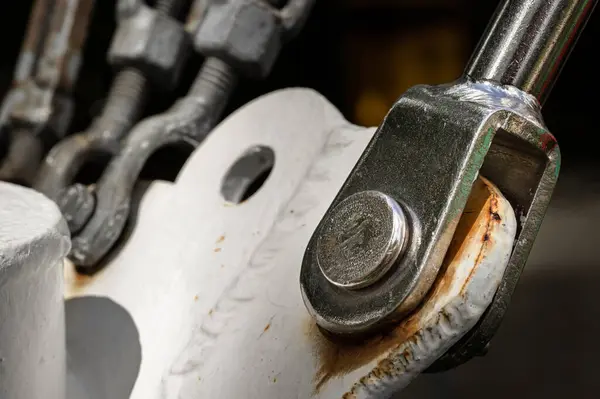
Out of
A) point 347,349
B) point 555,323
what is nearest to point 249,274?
point 347,349

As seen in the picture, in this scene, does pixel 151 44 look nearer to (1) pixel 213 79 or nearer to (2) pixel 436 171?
(1) pixel 213 79

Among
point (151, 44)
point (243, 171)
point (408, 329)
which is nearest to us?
point (408, 329)

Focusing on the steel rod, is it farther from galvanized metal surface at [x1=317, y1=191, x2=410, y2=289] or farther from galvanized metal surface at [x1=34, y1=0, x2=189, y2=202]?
galvanized metal surface at [x1=34, y1=0, x2=189, y2=202]

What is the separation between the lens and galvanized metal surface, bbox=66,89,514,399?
0.29 meters

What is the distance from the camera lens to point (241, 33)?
0.51m

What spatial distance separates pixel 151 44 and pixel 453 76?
1.05ft

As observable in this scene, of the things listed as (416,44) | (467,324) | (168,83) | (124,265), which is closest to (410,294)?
(467,324)

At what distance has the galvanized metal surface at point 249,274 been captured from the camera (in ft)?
0.94

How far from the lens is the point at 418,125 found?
292mm

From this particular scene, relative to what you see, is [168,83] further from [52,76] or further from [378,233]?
[378,233]

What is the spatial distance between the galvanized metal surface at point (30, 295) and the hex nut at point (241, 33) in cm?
23

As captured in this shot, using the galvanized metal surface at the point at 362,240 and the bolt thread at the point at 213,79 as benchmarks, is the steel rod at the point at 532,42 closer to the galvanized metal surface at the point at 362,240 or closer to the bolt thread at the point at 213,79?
the galvanized metal surface at the point at 362,240

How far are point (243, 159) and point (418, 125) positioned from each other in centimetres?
17

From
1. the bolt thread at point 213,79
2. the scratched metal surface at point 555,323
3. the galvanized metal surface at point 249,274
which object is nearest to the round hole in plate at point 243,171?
the galvanized metal surface at point 249,274
